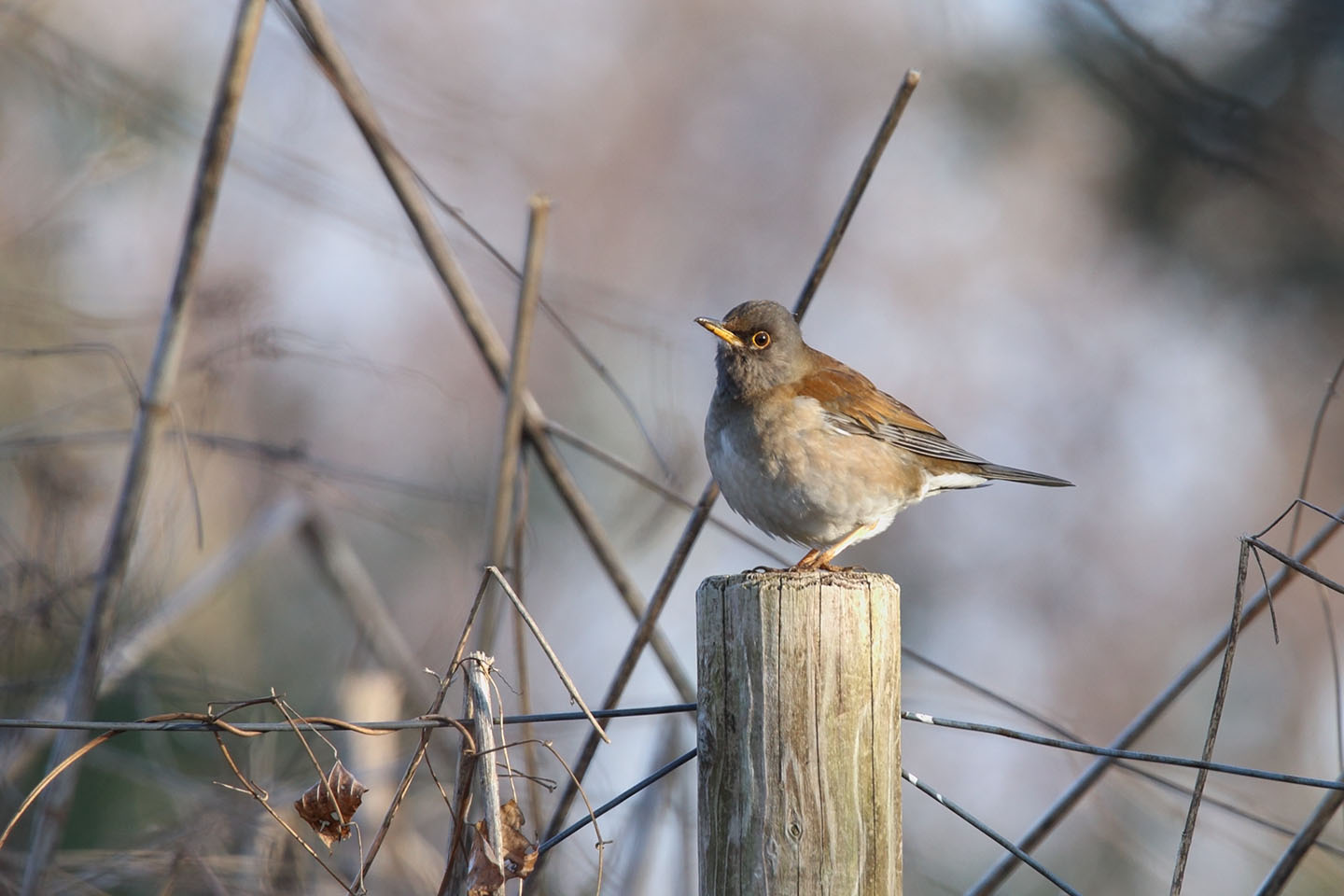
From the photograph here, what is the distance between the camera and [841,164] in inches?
559

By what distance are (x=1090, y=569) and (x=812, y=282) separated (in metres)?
10.1

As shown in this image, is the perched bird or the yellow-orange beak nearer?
the perched bird

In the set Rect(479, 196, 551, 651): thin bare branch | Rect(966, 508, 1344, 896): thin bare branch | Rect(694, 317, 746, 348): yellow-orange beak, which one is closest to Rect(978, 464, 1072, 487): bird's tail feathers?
Rect(694, 317, 746, 348): yellow-orange beak

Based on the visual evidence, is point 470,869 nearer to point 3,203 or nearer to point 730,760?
point 730,760

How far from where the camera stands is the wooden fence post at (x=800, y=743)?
252cm

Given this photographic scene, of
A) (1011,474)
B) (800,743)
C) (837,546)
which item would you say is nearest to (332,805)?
(800,743)

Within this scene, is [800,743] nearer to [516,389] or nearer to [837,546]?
[516,389]

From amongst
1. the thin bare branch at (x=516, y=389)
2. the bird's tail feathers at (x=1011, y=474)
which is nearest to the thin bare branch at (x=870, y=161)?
the thin bare branch at (x=516, y=389)

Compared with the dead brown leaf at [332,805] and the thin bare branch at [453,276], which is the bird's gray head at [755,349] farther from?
the dead brown leaf at [332,805]

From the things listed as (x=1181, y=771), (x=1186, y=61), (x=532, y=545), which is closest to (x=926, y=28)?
(x=1186, y=61)

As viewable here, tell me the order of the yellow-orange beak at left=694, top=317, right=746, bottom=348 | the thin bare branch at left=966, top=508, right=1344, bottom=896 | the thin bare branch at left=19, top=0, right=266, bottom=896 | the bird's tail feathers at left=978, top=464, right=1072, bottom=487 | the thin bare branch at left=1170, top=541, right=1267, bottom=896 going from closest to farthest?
the thin bare branch at left=1170, top=541, right=1267, bottom=896
the thin bare branch at left=966, top=508, right=1344, bottom=896
the thin bare branch at left=19, top=0, right=266, bottom=896
the yellow-orange beak at left=694, top=317, right=746, bottom=348
the bird's tail feathers at left=978, top=464, right=1072, bottom=487

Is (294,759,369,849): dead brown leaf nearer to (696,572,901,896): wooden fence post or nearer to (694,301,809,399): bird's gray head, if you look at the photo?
(696,572,901,896): wooden fence post

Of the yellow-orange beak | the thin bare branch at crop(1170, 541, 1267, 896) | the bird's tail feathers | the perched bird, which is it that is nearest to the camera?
the thin bare branch at crop(1170, 541, 1267, 896)

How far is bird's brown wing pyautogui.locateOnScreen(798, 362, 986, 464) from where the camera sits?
5.04 m
